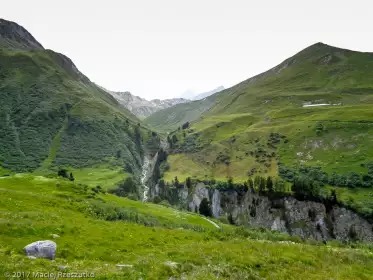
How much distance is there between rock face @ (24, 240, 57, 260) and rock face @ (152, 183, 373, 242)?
11644cm

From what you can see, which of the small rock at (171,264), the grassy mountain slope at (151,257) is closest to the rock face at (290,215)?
the grassy mountain slope at (151,257)

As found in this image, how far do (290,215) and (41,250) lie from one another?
12566 centimetres

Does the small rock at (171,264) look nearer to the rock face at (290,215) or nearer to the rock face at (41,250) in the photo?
the rock face at (41,250)

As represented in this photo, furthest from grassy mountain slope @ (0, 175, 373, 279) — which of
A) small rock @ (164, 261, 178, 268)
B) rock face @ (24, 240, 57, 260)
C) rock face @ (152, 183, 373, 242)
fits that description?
rock face @ (152, 183, 373, 242)

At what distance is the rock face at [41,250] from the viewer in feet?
72.7

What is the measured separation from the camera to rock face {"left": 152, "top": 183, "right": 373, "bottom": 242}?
117m

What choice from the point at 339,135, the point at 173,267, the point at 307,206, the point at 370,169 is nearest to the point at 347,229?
the point at 307,206

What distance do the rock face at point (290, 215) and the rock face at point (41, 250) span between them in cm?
11644

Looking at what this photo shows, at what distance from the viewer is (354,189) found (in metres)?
133

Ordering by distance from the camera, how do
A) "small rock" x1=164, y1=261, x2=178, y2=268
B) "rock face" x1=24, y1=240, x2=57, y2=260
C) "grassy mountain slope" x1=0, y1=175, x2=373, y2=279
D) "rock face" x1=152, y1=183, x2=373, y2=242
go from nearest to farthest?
1. "grassy mountain slope" x1=0, y1=175, x2=373, y2=279
2. "rock face" x1=24, y1=240, x2=57, y2=260
3. "small rock" x1=164, y1=261, x2=178, y2=268
4. "rock face" x1=152, y1=183, x2=373, y2=242

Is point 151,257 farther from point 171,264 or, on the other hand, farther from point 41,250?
point 41,250

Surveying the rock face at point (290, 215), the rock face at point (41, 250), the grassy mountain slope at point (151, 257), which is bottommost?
the rock face at point (290, 215)

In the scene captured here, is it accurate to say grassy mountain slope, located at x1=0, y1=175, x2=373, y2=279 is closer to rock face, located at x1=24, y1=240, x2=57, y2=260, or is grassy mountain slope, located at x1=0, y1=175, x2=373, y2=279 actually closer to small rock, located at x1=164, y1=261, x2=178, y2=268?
small rock, located at x1=164, y1=261, x2=178, y2=268

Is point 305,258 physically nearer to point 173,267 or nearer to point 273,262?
point 273,262
